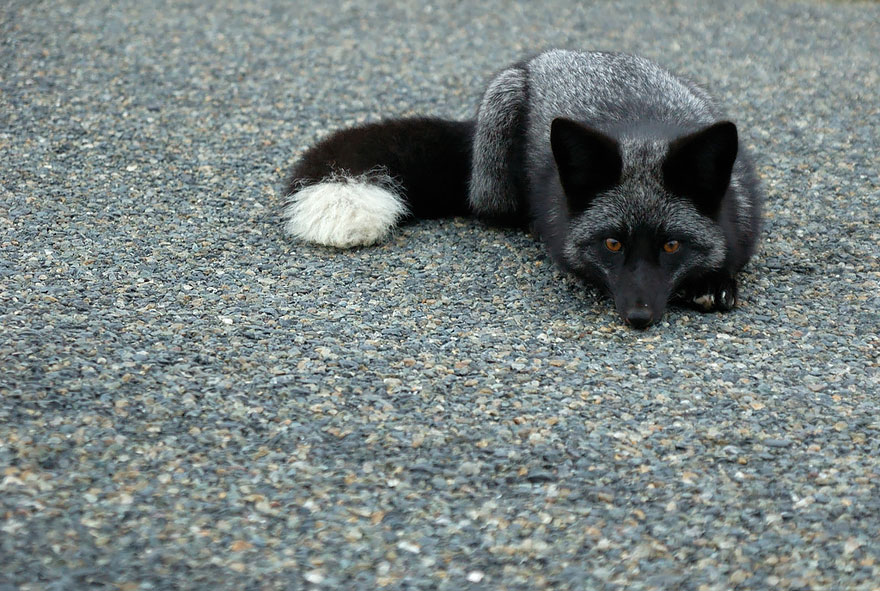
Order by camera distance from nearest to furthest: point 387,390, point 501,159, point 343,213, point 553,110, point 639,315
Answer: point 387,390 → point 639,315 → point 343,213 → point 553,110 → point 501,159

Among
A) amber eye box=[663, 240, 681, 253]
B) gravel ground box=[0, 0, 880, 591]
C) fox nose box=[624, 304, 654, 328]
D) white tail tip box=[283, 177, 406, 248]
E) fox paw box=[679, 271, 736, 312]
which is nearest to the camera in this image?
gravel ground box=[0, 0, 880, 591]

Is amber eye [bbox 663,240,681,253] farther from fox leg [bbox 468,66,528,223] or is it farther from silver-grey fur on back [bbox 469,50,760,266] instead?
fox leg [bbox 468,66,528,223]

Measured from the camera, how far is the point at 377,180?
612cm

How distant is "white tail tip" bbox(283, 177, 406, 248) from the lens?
5.81 m

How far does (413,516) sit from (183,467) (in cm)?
94

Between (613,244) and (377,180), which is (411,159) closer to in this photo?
(377,180)

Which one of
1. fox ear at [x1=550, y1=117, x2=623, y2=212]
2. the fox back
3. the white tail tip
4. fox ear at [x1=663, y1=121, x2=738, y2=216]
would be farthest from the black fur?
fox ear at [x1=663, y1=121, x2=738, y2=216]

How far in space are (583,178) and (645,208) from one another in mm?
388

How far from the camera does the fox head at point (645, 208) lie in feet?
15.9

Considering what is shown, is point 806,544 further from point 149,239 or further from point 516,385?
point 149,239

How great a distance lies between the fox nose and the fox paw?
0.52 m

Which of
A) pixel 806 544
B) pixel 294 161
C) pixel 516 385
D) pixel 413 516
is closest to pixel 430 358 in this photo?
pixel 516 385

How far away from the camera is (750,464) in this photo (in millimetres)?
3812

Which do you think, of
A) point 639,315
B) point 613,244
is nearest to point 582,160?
point 613,244
